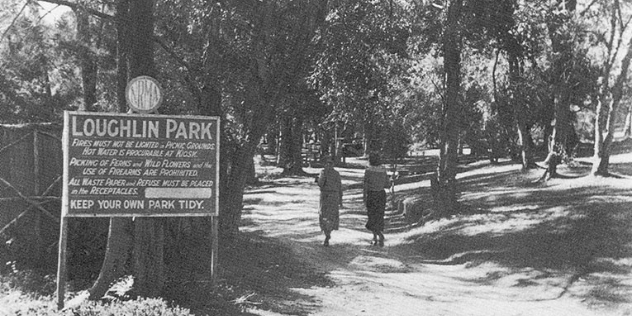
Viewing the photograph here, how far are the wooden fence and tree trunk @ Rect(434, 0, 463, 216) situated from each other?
9.82 meters

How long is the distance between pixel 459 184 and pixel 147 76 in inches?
842

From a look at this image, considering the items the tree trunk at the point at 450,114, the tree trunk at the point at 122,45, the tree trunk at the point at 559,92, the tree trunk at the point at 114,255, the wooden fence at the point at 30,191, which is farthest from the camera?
the tree trunk at the point at 559,92

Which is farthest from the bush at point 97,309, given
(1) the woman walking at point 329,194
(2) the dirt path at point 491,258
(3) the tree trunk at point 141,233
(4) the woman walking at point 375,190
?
(4) the woman walking at point 375,190

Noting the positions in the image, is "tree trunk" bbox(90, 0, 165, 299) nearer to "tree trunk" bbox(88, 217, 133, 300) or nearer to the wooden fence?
"tree trunk" bbox(88, 217, 133, 300)

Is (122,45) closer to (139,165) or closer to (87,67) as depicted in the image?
(139,165)

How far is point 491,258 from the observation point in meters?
12.6

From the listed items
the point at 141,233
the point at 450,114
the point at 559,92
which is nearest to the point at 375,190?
the point at 450,114

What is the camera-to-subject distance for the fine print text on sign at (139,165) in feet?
22.8

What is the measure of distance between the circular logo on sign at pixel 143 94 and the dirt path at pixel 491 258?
104 inches

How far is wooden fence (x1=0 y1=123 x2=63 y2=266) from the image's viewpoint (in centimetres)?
909

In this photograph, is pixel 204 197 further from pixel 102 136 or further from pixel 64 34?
pixel 64 34

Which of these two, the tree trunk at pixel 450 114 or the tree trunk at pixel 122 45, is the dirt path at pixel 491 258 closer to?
the tree trunk at pixel 450 114

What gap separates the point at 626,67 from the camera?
14.7 metres

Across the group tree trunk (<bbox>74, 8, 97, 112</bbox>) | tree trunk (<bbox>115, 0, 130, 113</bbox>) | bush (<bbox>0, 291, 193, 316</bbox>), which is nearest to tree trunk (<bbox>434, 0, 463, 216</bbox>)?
tree trunk (<bbox>115, 0, 130, 113</bbox>)
